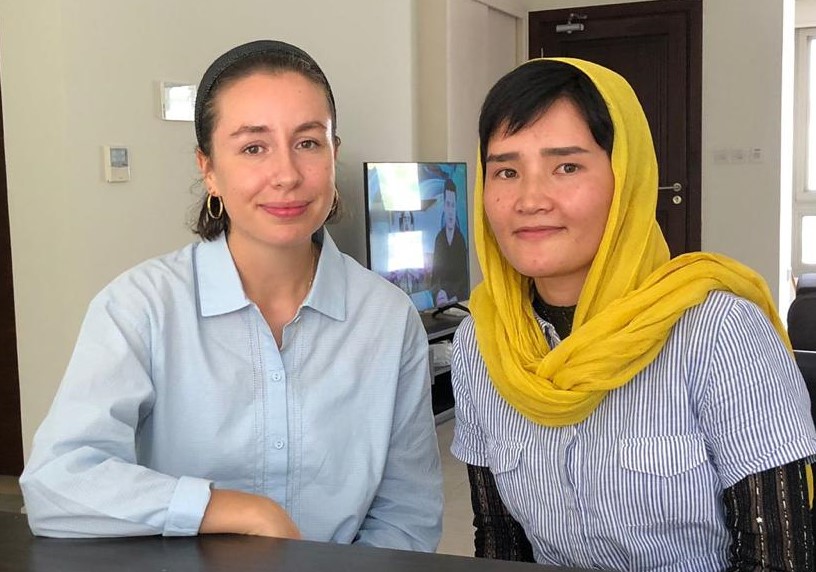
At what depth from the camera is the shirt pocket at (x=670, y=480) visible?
3.97ft

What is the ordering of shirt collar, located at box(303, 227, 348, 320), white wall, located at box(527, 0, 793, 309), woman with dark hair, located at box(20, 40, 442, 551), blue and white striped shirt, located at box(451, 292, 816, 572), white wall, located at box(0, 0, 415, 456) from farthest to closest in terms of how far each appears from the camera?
white wall, located at box(527, 0, 793, 309)
white wall, located at box(0, 0, 415, 456)
shirt collar, located at box(303, 227, 348, 320)
woman with dark hair, located at box(20, 40, 442, 551)
blue and white striped shirt, located at box(451, 292, 816, 572)

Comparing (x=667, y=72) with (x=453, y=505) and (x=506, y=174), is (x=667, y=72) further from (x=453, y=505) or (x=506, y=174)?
(x=506, y=174)

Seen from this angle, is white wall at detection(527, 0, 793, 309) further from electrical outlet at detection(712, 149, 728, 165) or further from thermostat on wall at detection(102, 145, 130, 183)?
thermostat on wall at detection(102, 145, 130, 183)

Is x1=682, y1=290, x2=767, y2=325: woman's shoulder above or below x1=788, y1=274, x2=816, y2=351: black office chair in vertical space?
above

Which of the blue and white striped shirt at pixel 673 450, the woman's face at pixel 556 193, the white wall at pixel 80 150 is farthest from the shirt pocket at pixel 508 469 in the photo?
the white wall at pixel 80 150

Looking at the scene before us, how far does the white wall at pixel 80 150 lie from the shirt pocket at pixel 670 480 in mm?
2315

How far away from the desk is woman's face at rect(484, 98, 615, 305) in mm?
494

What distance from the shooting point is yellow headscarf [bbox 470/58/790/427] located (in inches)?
47.7

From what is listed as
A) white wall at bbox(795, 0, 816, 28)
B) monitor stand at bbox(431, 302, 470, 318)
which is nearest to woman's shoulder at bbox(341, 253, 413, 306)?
monitor stand at bbox(431, 302, 470, 318)

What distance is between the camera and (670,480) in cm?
121

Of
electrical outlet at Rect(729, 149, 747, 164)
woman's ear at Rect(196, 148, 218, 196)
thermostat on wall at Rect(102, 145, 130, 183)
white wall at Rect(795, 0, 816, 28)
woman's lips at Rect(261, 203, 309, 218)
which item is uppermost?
white wall at Rect(795, 0, 816, 28)

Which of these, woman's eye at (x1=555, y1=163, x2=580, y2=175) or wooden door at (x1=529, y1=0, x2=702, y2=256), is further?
wooden door at (x1=529, y1=0, x2=702, y2=256)

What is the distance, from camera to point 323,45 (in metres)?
4.40

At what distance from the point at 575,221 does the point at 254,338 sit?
0.48 meters
